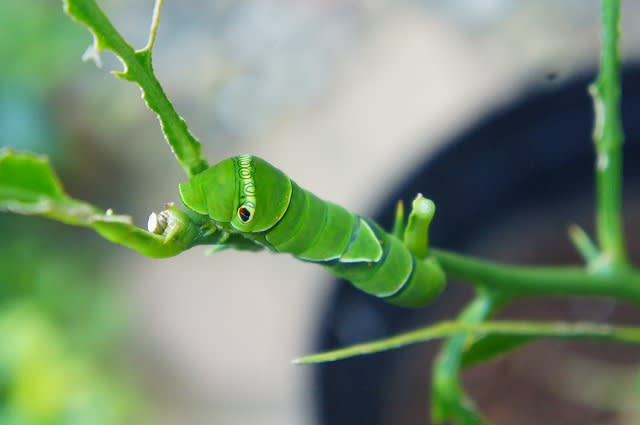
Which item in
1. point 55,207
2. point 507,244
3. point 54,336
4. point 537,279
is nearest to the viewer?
point 55,207

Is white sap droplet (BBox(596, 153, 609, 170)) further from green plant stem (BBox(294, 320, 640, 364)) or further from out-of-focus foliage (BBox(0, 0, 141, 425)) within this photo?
out-of-focus foliage (BBox(0, 0, 141, 425))

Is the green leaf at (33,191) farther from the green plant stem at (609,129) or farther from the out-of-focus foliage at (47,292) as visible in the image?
the out-of-focus foliage at (47,292)

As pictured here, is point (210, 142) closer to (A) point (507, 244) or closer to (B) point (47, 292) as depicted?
(B) point (47, 292)

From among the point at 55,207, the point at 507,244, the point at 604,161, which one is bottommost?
the point at 55,207

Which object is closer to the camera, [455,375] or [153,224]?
[153,224]

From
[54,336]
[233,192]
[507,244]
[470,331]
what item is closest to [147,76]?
[233,192]

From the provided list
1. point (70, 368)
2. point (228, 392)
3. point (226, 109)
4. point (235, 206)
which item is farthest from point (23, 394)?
point (235, 206)

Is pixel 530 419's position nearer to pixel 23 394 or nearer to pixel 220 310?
pixel 220 310
